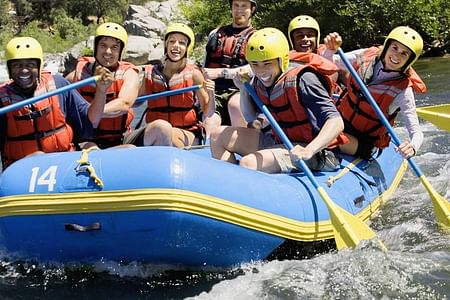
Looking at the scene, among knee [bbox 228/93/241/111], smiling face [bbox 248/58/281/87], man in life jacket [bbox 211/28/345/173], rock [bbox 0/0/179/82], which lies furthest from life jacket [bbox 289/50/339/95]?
rock [bbox 0/0/179/82]

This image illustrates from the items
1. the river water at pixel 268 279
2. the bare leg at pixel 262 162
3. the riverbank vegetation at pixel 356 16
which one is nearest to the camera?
the river water at pixel 268 279

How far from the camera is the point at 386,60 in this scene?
449cm

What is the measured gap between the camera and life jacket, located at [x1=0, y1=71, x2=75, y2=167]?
3.89 m

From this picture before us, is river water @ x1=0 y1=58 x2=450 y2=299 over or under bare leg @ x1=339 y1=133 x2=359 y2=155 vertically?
under

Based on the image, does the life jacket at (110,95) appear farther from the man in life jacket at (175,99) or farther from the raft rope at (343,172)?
the raft rope at (343,172)

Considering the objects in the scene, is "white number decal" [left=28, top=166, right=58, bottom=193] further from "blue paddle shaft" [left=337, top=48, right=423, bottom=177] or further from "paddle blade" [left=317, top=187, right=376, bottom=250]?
"blue paddle shaft" [left=337, top=48, right=423, bottom=177]

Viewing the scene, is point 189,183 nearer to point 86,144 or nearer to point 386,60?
point 86,144

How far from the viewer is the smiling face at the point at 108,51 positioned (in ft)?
14.7

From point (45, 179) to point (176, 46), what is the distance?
1.89 meters

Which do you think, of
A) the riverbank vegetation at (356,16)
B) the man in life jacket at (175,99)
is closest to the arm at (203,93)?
the man in life jacket at (175,99)

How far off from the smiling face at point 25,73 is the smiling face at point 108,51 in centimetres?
73

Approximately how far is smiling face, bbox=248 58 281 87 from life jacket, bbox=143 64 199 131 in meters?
1.14

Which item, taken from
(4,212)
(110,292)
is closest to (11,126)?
(4,212)

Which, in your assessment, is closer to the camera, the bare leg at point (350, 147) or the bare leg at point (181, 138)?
the bare leg at point (350, 147)
